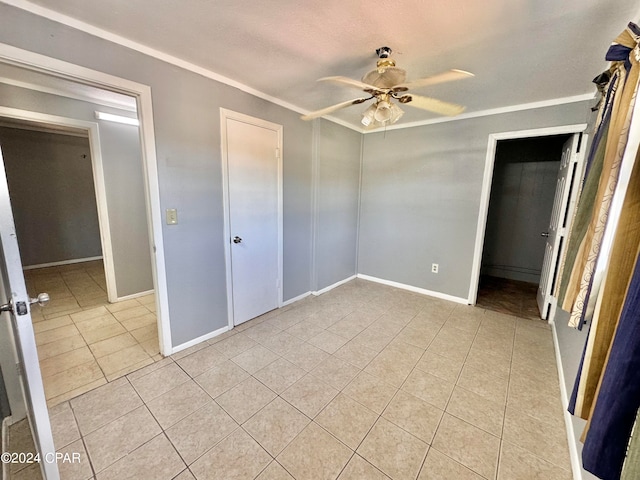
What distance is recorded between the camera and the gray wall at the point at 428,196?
313 cm

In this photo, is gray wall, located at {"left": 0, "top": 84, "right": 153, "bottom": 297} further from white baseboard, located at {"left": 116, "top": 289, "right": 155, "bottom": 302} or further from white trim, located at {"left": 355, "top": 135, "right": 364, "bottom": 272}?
white trim, located at {"left": 355, "top": 135, "right": 364, "bottom": 272}

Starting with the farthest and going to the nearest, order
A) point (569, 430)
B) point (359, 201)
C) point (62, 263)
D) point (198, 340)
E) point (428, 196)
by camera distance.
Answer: point (62, 263)
point (359, 201)
point (428, 196)
point (198, 340)
point (569, 430)

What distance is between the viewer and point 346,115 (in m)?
3.29

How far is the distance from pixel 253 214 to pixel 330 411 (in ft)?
6.30

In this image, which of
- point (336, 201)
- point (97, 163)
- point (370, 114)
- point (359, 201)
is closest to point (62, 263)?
point (97, 163)

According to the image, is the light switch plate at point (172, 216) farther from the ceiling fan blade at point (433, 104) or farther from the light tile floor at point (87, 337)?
the ceiling fan blade at point (433, 104)

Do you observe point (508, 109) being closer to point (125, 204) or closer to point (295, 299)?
point (295, 299)

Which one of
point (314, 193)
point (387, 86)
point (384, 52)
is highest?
point (384, 52)

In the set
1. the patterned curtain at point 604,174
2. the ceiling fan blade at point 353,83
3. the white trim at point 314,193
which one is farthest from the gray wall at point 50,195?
the patterned curtain at point 604,174

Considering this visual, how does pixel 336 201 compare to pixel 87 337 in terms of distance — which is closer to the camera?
pixel 87 337

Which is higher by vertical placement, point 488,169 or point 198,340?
point 488,169

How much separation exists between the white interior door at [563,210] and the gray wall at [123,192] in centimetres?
496

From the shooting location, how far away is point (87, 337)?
247cm

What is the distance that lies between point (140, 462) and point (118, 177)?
3049 millimetres
